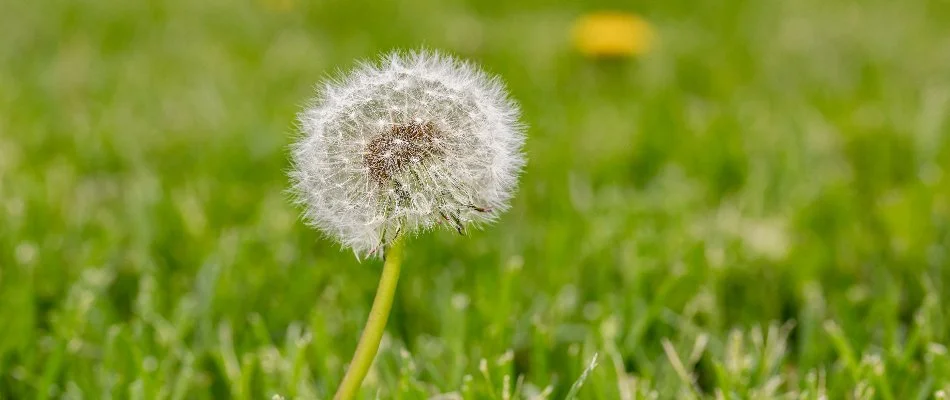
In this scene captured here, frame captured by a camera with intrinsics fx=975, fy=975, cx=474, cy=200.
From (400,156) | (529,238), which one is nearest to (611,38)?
(529,238)

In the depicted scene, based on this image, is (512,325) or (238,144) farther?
(238,144)

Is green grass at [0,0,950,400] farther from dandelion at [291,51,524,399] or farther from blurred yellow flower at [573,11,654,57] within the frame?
dandelion at [291,51,524,399]

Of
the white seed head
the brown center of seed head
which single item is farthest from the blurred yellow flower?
the brown center of seed head

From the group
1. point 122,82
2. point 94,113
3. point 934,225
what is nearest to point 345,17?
point 122,82

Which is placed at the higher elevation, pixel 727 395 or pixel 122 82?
pixel 727 395

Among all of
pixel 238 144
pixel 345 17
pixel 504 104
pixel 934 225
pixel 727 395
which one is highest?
pixel 504 104

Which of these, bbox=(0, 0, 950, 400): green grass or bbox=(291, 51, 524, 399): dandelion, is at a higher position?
bbox=(291, 51, 524, 399): dandelion

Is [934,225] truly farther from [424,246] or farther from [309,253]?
[309,253]
